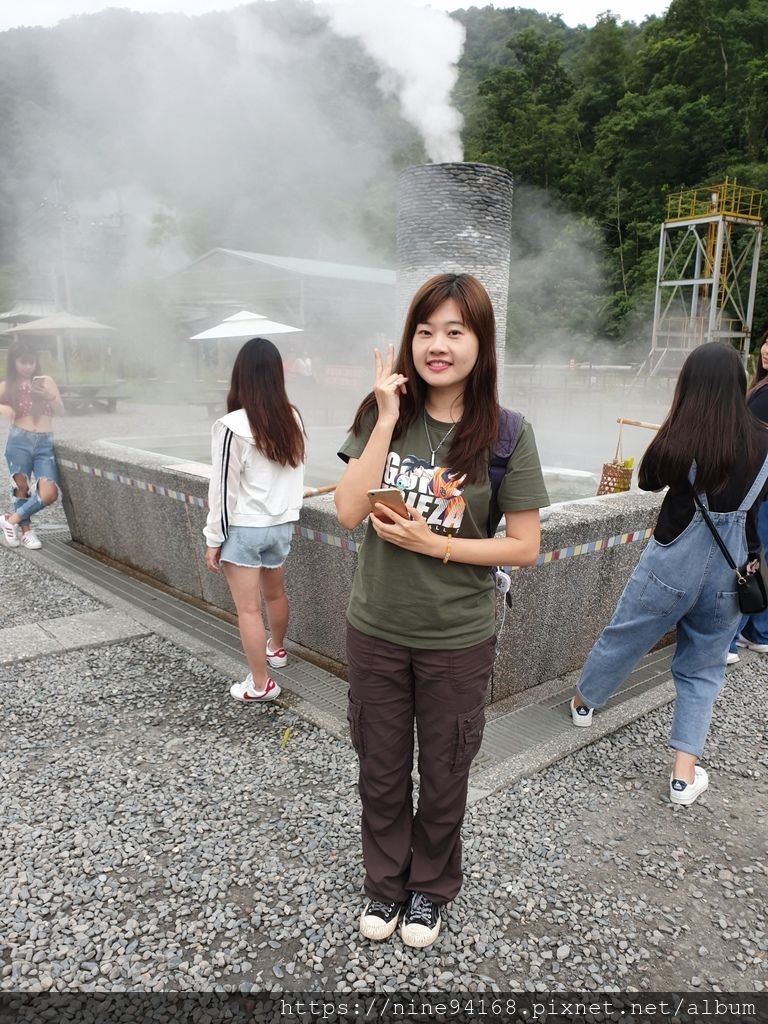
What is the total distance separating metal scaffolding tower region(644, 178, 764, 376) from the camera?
22.4 metres

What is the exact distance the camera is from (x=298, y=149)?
106ft

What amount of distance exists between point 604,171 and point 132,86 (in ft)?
79.1

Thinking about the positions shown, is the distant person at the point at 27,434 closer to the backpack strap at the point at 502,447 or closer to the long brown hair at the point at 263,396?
the long brown hair at the point at 263,396

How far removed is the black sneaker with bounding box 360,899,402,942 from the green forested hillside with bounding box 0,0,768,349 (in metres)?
29.3

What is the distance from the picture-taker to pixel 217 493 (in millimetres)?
3404

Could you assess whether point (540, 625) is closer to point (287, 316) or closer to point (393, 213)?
point (287, 316)

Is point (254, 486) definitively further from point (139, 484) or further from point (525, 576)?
point (139, 484)

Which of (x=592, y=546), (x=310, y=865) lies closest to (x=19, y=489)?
(x=592, y=546)

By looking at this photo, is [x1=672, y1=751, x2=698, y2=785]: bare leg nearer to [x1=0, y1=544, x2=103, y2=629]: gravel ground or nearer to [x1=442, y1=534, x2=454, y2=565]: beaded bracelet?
[x1=442, y1=534, x2=454, y2=565]: beaded bracelet

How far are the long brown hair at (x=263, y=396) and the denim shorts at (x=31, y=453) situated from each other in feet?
12.5

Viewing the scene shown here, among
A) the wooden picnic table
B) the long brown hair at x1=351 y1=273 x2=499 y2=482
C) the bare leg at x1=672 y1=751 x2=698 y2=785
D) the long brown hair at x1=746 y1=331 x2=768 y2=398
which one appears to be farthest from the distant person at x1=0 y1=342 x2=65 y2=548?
the wooden picnic table

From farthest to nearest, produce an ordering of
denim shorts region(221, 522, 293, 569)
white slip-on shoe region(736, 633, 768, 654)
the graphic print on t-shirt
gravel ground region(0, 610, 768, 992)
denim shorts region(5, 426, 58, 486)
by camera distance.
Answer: denim shorts region(5, 426, 58, 486) → white slip-on shoe region(736, 633, 768, 654) → denim shorts region(221, 522, 293, 569) → gravel ground region(0, 610, 768, 992) → the graphic print on t-shirt

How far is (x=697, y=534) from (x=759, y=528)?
72.1 inches

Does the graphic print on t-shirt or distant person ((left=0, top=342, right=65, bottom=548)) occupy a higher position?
the graphic print on t-shirt
